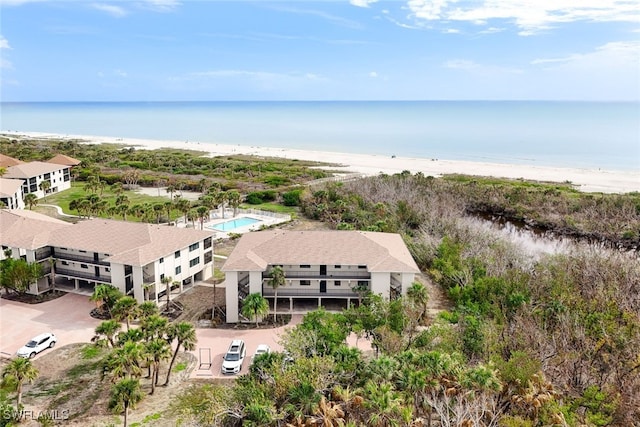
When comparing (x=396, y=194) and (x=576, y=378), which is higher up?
(x=396, y=194)

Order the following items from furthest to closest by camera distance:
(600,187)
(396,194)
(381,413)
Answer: (600,187), (396,194), (381,413)

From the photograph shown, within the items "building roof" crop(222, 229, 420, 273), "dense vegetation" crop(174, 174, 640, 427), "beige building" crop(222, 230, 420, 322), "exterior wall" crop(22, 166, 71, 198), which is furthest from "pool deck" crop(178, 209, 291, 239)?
"exterior wall" crop(22, 166, 71, 198)

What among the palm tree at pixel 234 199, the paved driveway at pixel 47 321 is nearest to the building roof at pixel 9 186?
the palm tree at pixel 234 199

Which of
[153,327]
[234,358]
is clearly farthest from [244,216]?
[153,327]

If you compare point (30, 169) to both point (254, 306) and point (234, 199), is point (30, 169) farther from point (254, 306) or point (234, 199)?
point (254, 306)

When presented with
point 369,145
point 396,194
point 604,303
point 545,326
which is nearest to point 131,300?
point 545,326

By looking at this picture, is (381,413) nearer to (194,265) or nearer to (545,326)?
(545,326)
